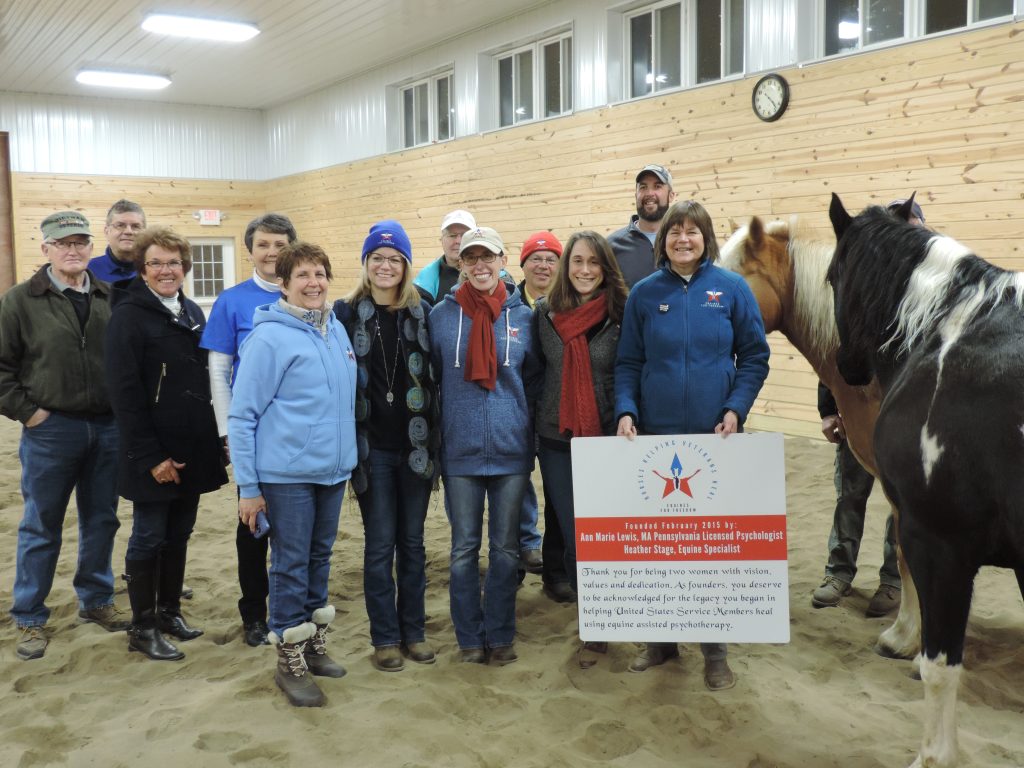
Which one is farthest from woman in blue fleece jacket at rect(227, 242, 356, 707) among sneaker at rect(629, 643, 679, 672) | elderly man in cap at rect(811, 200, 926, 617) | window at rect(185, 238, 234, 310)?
window at rect(185, 238, 234, 310)

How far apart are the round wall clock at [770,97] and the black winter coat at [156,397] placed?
16.1ft

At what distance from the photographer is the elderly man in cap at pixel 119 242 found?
3686 millimetres

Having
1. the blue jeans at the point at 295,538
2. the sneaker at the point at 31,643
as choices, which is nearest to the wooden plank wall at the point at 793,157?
the blue jeans at the point at 295,538

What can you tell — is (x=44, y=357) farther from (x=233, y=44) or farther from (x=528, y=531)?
(x=233, y=44)

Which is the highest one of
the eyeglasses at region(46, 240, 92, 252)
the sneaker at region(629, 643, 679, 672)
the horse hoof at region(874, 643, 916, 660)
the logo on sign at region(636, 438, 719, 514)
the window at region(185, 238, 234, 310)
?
the window at region(185, 238, 234, 310)

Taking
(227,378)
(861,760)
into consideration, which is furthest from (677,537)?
(227,378)

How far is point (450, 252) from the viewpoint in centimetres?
413

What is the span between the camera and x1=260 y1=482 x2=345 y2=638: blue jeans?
258 cm

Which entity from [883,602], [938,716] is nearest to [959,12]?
[883,602]

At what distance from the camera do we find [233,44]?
32.6 ft

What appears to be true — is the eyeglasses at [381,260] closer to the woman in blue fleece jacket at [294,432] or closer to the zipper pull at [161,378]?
the woman in blue fleece jacket at [294,432]

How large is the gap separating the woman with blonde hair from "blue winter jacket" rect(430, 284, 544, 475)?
2.0 inches

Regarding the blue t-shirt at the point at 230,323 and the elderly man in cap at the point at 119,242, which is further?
the elderly man in cap at the point at 119,242

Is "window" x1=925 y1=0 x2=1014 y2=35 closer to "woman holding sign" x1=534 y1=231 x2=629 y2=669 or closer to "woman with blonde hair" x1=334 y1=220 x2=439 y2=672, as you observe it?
"woman holding sign" x1=534 y1=231 x2=629 y2=669
